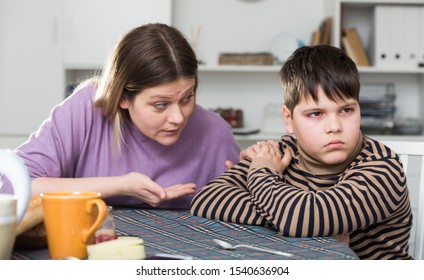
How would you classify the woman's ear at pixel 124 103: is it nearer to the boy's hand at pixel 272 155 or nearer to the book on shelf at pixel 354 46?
the boy's hand at pixel 272 155

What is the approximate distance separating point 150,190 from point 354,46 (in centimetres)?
252

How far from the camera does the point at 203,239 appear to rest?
1082mm

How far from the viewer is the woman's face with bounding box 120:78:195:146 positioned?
1.47m

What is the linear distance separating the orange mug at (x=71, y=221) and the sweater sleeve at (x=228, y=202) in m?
0.41

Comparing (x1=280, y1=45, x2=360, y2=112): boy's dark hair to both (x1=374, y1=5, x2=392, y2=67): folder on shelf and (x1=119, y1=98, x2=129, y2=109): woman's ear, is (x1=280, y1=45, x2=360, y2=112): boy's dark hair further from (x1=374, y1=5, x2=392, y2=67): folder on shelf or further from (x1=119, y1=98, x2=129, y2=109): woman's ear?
(x1=374, y1=5, x2=392, y2=67): folder on shelf

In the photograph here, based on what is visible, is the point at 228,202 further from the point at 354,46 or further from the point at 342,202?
the point at 354,46

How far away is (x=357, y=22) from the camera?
383 cm

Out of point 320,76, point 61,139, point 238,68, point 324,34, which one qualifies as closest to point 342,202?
point 320,76

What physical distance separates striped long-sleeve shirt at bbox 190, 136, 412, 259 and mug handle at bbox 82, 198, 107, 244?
381 millimetres

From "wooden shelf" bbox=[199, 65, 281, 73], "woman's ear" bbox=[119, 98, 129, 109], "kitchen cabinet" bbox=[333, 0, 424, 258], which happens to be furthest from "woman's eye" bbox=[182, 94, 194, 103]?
"kitchen cabinet" bbox=[333, 0, 424, 258]

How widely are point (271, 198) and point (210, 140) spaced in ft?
1.90

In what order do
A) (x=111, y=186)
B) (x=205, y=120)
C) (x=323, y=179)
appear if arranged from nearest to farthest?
(x=323, y=179), (x=111, y=186), (x=205, y=120)

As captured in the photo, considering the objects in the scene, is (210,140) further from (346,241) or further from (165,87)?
(346,241)
